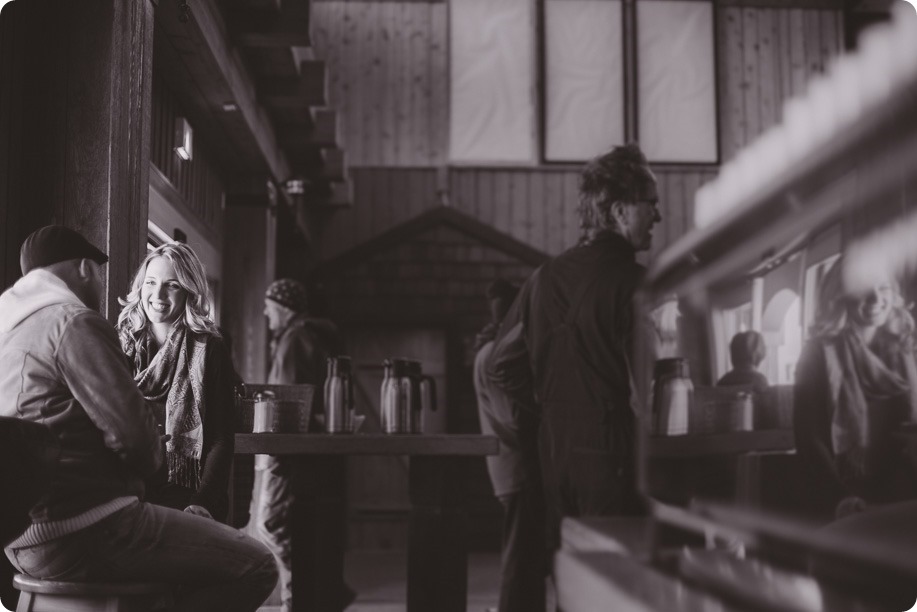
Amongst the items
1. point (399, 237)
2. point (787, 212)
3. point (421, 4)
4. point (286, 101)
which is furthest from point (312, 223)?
point (787, 212)

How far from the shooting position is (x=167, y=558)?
2168 millimetres

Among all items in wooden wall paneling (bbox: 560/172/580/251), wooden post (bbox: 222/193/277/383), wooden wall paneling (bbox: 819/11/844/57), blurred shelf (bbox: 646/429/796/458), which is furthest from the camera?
wooden wall paneling (bbox: 819/11/844/57)

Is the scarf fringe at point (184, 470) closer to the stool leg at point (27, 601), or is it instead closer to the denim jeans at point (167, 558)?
the denim jeans at point (167, 558)

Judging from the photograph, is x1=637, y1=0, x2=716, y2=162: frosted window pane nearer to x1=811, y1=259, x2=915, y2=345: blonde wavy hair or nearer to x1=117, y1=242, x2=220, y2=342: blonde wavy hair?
x1=117, y1=242, x2=220, y2=342: blonde wavy hair

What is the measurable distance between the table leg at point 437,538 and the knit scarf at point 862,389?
259cm

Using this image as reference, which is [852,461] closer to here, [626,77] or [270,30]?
[270,30]

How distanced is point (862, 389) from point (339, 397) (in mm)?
2779

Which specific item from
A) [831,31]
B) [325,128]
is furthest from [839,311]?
[831,31]

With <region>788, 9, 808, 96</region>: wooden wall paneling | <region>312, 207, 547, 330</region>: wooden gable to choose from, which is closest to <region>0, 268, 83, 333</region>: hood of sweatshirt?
<region>312, 207, 547, 330</region>: wooden gable

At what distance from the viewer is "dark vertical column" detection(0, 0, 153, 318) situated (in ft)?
9.64

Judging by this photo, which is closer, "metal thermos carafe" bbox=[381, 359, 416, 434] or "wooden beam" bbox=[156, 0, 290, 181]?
"metal thermos carafe" bbox=[381, 359, 416, 434]

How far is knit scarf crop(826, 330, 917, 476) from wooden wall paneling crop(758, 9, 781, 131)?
1002cm

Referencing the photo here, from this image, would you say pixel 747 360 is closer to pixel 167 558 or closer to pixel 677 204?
pixel 167 558

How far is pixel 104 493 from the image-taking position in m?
2.07
